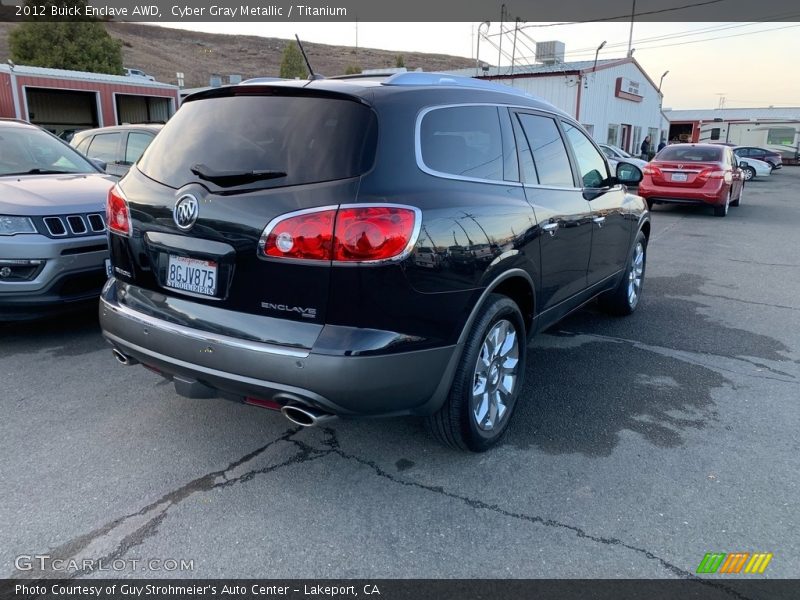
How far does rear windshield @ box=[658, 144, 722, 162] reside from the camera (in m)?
13.6

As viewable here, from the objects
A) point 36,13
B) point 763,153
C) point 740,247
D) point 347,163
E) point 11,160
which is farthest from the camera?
point 36,13

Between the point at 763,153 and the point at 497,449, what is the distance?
3626cm

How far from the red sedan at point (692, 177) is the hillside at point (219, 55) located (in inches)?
3068

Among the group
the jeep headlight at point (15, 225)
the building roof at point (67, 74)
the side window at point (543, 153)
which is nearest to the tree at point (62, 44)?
the building roof at point (67, 74)

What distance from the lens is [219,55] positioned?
11456 centimetres

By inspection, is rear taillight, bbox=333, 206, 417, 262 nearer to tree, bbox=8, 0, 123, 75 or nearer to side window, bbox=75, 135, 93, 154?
side window, bbox=75, 135, 93, 154

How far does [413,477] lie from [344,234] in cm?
134

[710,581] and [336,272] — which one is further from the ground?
[336,272]

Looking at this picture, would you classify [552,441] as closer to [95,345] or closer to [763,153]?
[95,345]

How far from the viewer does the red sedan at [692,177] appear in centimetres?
1318

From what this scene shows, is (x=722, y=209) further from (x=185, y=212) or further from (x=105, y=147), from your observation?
(x=185, y=212)

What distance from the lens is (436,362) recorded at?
108 inches

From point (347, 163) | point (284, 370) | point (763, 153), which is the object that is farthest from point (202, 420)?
point (763, 153)

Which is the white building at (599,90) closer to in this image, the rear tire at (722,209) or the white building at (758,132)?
the white building at (758,132)
